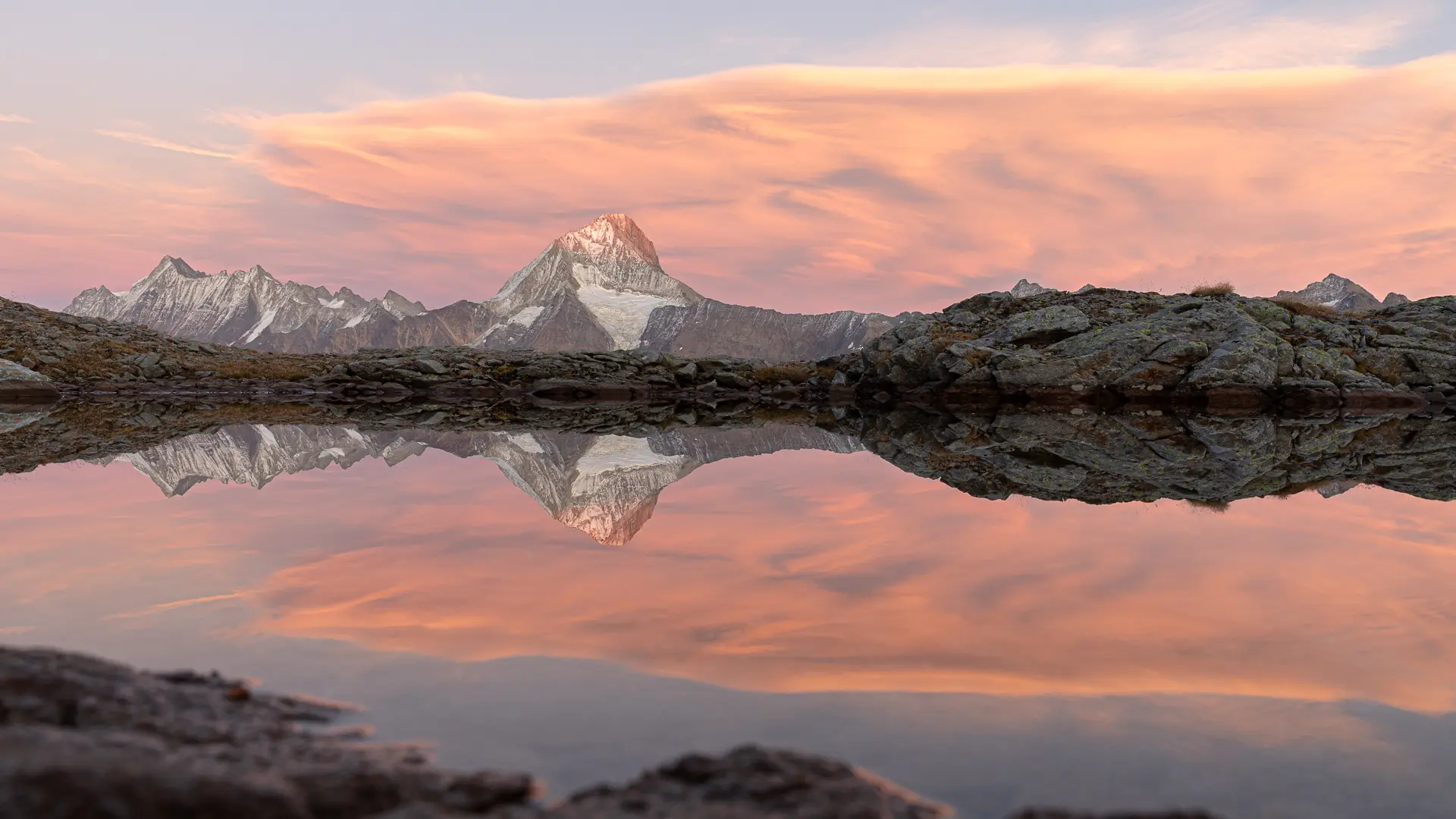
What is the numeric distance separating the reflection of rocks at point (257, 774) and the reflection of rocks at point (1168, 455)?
11.7 m

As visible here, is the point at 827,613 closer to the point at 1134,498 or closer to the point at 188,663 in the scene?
the point at 188,663

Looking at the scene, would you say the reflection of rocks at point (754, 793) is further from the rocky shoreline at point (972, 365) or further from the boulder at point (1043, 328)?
the boulder at point (1043, 328)

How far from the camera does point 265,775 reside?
3.58m

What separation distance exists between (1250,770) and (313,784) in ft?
14.6

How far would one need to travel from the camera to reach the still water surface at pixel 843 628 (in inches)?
179

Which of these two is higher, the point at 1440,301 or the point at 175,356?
the point at 1440,301

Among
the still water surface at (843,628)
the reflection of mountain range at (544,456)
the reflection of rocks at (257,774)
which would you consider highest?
the reflection of mountain range at (544,456)

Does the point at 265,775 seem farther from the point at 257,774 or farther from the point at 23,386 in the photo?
the point at 23,386

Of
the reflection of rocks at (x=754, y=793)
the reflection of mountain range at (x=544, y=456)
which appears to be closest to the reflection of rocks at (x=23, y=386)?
the reflection of mountain range at (x=544, y=456)

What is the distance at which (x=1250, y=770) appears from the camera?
4367mm

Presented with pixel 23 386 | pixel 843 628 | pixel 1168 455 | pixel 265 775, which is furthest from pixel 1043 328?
pixel 23 386

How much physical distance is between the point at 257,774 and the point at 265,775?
0.11ft

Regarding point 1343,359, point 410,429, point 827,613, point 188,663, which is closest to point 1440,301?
point 1343,359

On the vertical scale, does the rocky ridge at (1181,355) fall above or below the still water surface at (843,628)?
above
